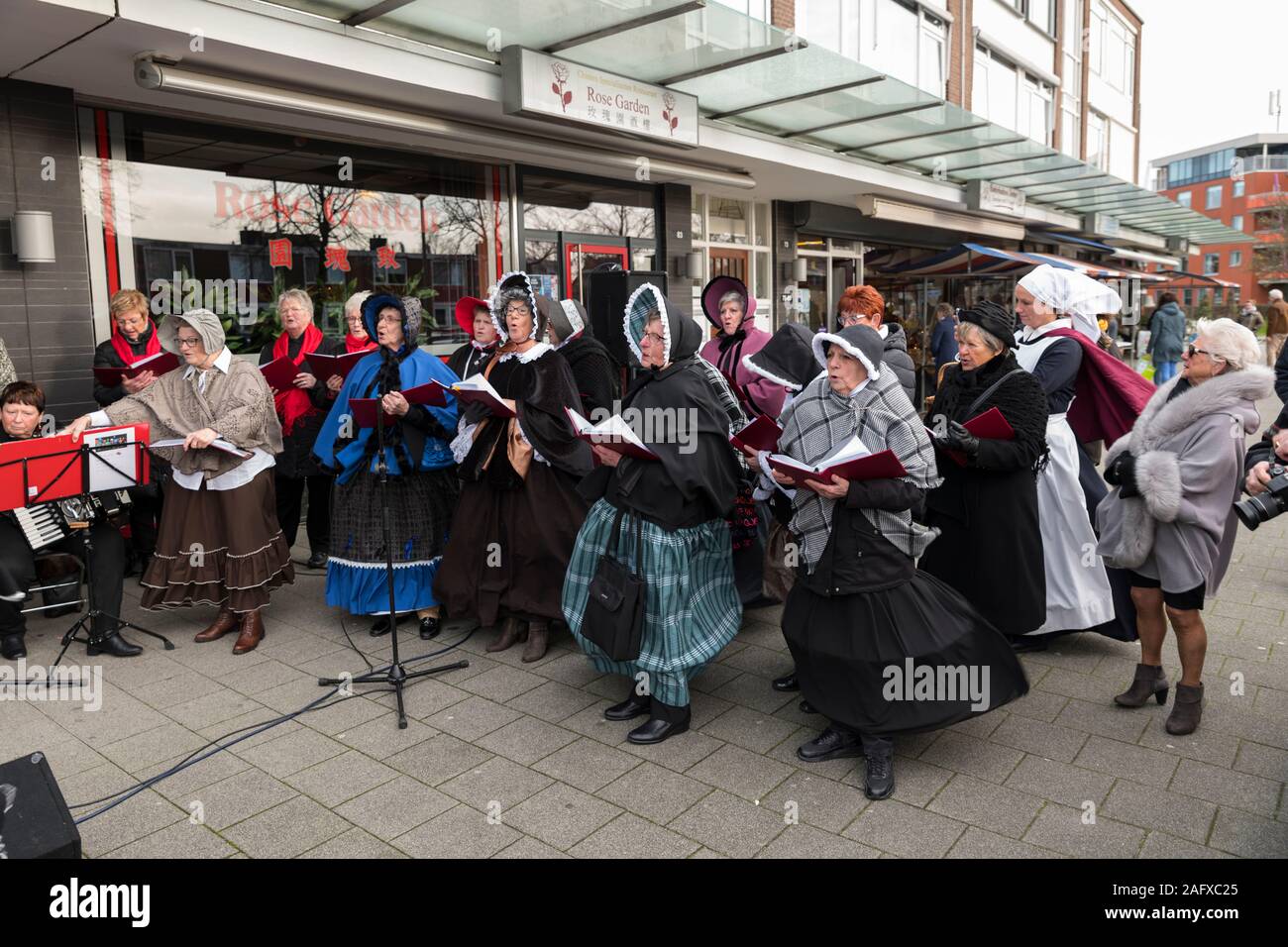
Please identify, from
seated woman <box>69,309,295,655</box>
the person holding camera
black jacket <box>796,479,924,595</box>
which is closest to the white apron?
the person holding camera

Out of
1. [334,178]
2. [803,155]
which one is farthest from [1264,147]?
[334,178]

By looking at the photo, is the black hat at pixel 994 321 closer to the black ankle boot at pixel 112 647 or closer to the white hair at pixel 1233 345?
the white hair at pixel 1233 345

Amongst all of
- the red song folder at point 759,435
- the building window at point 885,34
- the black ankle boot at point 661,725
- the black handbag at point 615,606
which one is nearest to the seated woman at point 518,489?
the black handbag at point 615,606

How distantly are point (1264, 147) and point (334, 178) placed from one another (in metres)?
92.3

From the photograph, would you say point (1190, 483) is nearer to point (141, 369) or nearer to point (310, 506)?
point (141, 369)

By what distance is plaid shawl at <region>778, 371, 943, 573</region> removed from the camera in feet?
11.6

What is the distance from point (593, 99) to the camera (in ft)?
27.5

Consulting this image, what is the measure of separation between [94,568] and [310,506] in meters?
2.04

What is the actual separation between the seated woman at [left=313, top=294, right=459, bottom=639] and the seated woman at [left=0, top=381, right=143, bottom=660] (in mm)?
1198

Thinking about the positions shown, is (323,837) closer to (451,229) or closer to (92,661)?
(92,661)

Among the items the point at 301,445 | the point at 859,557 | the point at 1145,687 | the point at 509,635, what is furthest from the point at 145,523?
the point at 1145,687

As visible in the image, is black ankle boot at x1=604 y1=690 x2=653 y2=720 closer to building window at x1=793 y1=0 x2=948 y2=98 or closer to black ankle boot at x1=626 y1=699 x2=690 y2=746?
black ankle boot at x1=626 y1=699 x2=690 y2=746

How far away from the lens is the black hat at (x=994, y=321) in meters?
4.22
